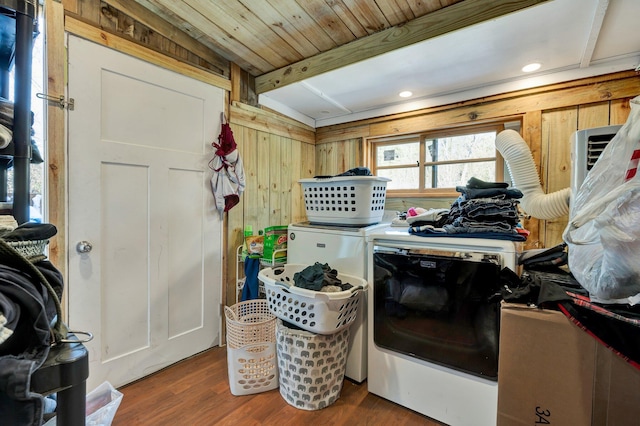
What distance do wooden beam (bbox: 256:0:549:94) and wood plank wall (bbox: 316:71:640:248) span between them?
0.85 m

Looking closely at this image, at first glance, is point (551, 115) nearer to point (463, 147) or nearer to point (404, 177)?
point (463, 147)

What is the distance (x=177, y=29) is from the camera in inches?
76.7

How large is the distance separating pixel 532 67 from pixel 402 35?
930 millimetres

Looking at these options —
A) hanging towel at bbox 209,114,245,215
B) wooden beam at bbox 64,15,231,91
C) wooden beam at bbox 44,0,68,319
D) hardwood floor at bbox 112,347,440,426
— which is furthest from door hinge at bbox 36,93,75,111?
hardwood floor at bbox 112,347,440,426

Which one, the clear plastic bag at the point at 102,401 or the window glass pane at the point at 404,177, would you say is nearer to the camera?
the clear plastic bag at the point at 102,401

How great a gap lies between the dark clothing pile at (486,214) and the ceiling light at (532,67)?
3.20ft

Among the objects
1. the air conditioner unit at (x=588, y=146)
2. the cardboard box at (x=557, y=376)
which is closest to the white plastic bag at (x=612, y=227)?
the cardboard box at (x=557, y=376)

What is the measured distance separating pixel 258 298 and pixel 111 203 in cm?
117

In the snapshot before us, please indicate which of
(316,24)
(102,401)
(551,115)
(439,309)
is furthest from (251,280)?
(551,115)

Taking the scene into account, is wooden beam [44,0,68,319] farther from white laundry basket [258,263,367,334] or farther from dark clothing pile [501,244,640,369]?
dark clothing pile [501,244,640,369]

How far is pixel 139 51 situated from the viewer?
1.78 metres

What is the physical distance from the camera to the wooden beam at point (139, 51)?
1540 mm

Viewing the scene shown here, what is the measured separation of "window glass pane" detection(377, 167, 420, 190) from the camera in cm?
264

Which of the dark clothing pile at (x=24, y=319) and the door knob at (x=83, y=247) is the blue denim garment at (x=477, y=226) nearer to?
the dark clothing pile at (x=24, y=319)
